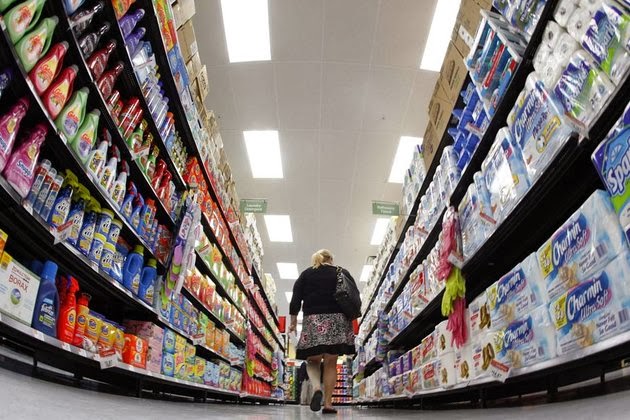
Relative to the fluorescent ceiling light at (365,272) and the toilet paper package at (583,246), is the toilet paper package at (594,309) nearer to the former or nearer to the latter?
the toilet paper package at (583,246)

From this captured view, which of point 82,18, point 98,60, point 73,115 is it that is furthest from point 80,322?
point 82,18

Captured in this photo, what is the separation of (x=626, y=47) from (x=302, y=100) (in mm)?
4819

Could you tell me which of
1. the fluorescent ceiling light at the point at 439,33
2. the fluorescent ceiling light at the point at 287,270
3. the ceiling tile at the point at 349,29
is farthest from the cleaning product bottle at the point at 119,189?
the fluorescent ceiling light at the point at 287,270

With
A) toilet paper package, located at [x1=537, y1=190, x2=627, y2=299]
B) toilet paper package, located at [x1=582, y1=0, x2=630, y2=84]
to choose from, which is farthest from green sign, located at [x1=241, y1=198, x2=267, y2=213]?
toilet paper package, located at [x1=582, y1=0, x2=630, y2=84]

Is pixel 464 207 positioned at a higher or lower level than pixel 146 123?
lower

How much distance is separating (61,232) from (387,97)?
464 cm

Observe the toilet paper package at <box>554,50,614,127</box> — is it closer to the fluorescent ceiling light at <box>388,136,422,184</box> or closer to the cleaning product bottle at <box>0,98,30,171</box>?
the cleaning product bottle at <box>0,98,30,171</box>

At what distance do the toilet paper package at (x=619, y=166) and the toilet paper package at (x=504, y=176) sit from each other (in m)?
0.45

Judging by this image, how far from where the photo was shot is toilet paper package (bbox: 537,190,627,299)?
1073mm

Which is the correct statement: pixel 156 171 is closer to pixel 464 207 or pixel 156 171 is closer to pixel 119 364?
pixel 119 364

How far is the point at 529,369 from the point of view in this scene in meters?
1.48

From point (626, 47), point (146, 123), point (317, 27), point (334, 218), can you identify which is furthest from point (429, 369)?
point (334, 218)

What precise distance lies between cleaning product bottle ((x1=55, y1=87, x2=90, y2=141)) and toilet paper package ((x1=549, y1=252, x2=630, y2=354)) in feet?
6.44

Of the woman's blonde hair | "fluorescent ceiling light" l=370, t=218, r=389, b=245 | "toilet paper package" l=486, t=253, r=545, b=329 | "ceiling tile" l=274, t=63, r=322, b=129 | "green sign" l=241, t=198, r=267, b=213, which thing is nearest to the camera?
"toilet paper package" l=486, t=253, r=545, b=329
